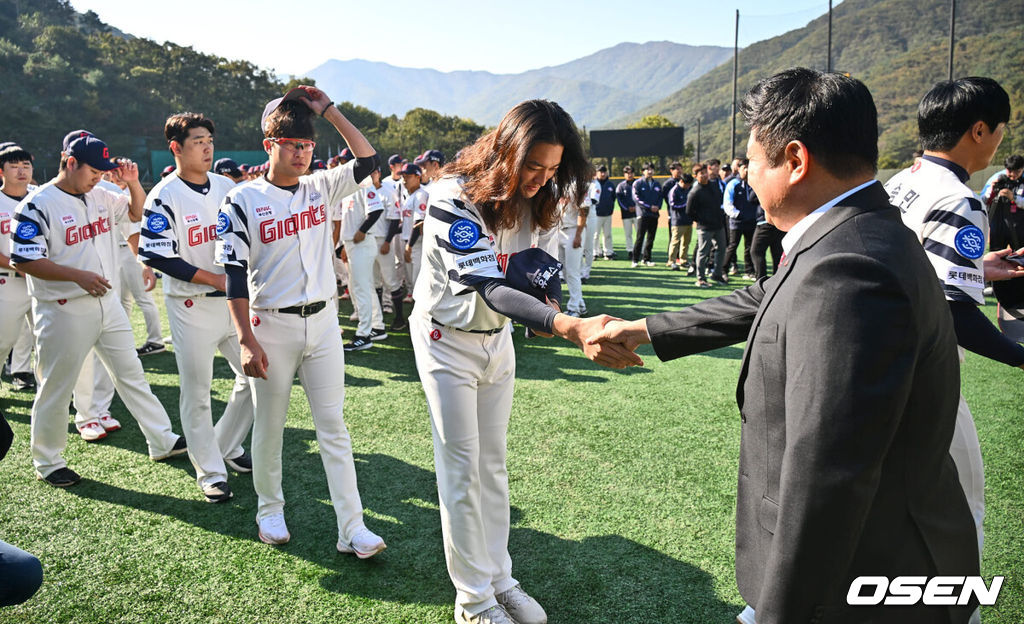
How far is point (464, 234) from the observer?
2.68 metres

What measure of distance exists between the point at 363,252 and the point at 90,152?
4.35m

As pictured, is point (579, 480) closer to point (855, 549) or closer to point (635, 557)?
point (635, 557)

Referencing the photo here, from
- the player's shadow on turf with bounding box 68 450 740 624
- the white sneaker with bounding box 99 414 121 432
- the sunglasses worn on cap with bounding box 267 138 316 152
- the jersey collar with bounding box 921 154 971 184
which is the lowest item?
the player's shadow on turf with bounding box 68 450 740 624

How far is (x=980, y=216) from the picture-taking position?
2756mm

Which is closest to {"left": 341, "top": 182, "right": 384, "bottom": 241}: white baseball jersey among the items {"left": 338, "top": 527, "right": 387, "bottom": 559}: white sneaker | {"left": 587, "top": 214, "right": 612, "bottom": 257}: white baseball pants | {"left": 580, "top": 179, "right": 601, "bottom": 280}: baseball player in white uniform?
{"left": 580, "top": 179, "right": 601, "bottom": 280}: baseball player in white uniform

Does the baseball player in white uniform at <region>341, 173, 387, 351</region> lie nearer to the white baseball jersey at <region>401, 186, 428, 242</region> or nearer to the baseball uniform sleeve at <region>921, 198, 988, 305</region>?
the white baseball jersey at <region>401, 186, 428, 242</region>

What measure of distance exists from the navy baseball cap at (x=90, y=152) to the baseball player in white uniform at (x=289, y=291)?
1.83 m

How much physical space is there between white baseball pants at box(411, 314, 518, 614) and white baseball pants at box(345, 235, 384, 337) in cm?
593

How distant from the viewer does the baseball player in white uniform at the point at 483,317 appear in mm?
2678

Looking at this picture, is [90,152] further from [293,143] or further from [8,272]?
[293,143]

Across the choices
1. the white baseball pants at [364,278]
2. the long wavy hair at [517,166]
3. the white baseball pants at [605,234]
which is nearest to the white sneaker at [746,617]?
the long wavy hair at [517,166]

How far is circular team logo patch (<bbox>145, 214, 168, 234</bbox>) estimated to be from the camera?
13.9 feet

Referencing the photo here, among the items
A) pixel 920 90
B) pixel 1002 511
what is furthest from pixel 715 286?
pixel 920 90

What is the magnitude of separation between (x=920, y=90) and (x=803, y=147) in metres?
78.9
